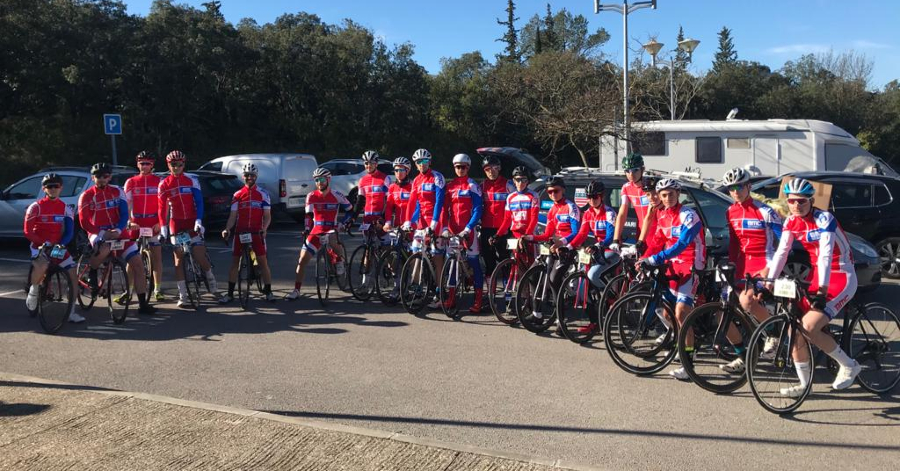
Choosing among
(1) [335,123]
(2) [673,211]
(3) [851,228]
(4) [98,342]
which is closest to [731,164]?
(3) [851,228]

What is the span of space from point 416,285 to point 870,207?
7.38 meters

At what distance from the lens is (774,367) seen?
18.9 ft

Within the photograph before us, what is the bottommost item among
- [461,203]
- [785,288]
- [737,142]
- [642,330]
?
[642,330]

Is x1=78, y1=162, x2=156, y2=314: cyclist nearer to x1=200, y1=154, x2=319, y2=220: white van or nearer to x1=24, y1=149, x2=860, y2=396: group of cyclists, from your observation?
x1=24, y1=149, x2=860, y2=396: group of cyclists

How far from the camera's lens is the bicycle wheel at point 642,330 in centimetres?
657

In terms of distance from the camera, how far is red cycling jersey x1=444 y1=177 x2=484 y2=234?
9148 millimetres

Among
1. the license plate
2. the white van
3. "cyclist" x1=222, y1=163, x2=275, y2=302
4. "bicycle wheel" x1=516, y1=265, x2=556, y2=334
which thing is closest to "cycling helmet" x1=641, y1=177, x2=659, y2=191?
"bicycle wheel" x1=516, y1=265, x2=556, y2=334

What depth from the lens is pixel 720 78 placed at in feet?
162

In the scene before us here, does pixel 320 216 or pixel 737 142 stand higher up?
pixel 737 142

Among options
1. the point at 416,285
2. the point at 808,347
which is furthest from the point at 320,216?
the point at 808,347

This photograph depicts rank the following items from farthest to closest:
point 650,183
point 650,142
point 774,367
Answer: point 650,142 → point 650,183 → point 774,367

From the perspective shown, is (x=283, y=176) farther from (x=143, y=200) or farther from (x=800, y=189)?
(x=800, y=189)

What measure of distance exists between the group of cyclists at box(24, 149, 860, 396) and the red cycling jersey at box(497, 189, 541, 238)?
14 millimetres

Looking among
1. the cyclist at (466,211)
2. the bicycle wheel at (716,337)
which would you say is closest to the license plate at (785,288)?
the bicycle wheel at (716,337)
